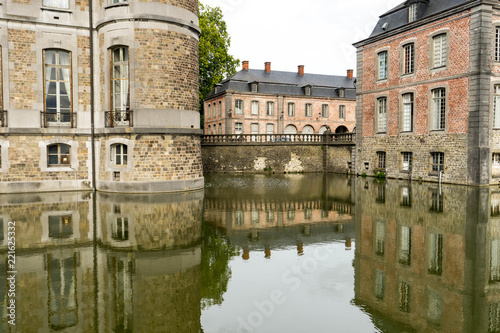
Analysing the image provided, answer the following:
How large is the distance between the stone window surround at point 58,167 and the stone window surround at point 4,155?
101 centimetres

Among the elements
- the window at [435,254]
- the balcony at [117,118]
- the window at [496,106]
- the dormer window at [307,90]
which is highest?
the dormer window at [307,90]

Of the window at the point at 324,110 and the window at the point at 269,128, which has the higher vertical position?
the window at the point at 324,110

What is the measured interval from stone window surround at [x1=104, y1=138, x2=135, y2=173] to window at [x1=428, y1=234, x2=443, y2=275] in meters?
9.81

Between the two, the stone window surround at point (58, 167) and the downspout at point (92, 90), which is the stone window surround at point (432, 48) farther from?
the stone window surround at point (58, 167)

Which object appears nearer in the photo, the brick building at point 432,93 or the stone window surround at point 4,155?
the stone window surround at point 4,155

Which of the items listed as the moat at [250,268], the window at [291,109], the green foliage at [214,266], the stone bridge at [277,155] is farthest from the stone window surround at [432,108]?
the window at [291,109]

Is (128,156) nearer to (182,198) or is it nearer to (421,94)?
(182,198)

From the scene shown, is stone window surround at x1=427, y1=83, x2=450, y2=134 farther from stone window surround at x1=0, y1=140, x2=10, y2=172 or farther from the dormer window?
the dormer window

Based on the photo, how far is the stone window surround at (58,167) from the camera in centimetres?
1353

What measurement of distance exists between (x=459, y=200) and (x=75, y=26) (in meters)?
14.6

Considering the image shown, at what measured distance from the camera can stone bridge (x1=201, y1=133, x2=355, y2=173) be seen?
24.3m

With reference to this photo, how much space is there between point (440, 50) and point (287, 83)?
22.0m

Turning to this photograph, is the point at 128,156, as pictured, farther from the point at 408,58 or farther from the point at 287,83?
the point at 287,83

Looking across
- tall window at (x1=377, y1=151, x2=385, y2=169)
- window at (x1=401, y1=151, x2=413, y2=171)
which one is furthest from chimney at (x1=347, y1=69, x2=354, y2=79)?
window at (x1=401, y1=151, x2=413, y2=171)
